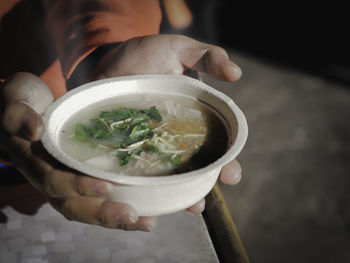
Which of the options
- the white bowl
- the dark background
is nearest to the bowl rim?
the white bowl

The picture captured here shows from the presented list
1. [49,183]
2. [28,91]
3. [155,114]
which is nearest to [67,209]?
[49,183]

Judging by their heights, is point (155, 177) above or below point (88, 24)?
above

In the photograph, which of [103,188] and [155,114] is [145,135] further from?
[103,188]

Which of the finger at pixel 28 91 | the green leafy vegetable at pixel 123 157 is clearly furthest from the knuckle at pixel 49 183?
the finger at pixel 28 91

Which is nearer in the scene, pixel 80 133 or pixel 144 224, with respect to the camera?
pixel 144 224

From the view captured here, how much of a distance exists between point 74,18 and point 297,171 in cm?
277

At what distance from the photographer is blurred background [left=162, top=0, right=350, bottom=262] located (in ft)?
11.1

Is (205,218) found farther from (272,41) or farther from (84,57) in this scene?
(272,41)

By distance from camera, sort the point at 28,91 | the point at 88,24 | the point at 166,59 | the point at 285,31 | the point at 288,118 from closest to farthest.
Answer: the point at 28,91
the point at 166,59
the point at 88,24
the point at 288,118
the point at 285,31

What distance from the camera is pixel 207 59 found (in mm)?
1772

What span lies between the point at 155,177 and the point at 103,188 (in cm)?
18

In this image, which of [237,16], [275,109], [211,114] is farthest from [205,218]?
[237,16]

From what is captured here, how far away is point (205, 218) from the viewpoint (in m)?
1.72

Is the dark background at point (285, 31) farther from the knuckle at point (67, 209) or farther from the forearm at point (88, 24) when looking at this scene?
the knuckle at point (67, 209)
